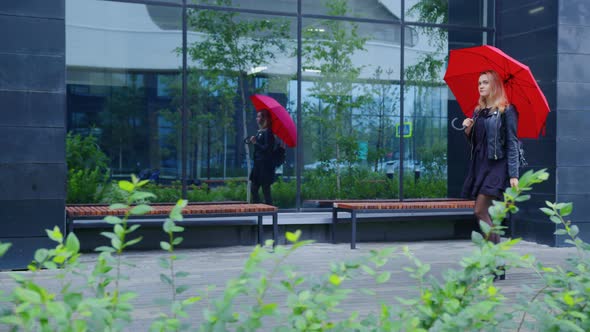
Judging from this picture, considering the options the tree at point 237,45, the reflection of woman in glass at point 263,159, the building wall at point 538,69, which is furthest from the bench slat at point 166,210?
the building wall at point 538,69

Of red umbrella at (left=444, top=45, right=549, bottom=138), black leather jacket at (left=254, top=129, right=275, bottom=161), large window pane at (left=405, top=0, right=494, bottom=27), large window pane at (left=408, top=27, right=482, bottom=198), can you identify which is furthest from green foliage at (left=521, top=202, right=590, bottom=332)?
large window pane at (left=405, top=0, right=494, bottom=27)

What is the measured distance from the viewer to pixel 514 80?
7.06 metres

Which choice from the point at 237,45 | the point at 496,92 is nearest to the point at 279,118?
the point at 237,45

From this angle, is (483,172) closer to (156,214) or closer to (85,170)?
(156,214)

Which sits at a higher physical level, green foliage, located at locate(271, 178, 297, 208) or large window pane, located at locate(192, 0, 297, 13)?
large window pane, located at locate(192, 0, 297, 13)

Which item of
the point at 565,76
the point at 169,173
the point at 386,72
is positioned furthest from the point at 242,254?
the point at 565,76

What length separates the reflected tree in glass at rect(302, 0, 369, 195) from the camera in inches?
416

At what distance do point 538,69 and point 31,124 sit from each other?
6.34m

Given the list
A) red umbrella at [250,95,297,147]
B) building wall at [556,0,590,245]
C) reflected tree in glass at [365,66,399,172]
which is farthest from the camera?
reflected tree in glass at [365,66,399,172]

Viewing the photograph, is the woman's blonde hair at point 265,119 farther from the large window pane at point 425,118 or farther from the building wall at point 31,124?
the building wall at point 31,124

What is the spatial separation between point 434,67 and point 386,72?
0.75 metres

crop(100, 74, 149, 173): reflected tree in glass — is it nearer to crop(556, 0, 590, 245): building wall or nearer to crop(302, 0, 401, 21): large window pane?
crop(302, 0, 401, 21): large window pane

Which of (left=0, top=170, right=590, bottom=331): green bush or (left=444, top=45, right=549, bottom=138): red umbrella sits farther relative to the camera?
(left=444, top=45, right=549, bottom=138): red umbrella

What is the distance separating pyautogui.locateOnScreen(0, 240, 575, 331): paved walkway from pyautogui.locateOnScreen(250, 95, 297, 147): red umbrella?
5.32ft
